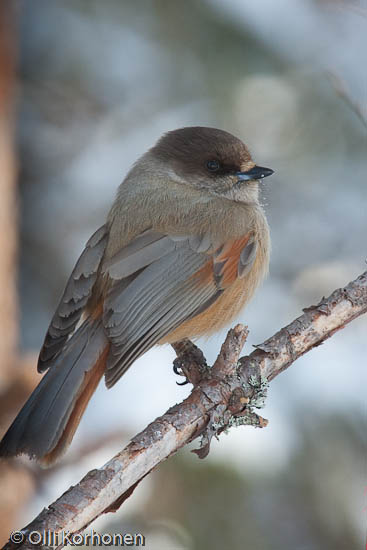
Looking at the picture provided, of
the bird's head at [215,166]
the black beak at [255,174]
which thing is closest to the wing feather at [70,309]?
the bird's head at [215,166]

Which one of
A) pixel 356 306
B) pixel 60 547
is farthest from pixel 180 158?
pixel 60 547

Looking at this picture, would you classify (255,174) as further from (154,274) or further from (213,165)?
(154,274)

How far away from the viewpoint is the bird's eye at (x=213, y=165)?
164 inches

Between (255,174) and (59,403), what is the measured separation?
5.36 feet

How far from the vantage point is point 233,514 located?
4.59m

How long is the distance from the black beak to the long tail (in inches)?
47.8

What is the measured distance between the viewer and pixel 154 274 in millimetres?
3574

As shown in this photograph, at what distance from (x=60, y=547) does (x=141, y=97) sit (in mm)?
4279

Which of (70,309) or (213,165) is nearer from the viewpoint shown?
(70,309)

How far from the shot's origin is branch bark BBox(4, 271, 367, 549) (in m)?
2.62

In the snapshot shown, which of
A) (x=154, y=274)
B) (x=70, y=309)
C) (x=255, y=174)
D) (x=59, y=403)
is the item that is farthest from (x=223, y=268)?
(x=59, y=403)

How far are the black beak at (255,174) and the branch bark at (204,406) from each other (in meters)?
0.81

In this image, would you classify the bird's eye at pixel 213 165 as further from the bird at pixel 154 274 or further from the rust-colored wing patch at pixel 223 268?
the rust-colored wing patch at pixel 223 268

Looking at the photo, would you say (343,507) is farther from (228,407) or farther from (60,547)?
(60,547)
